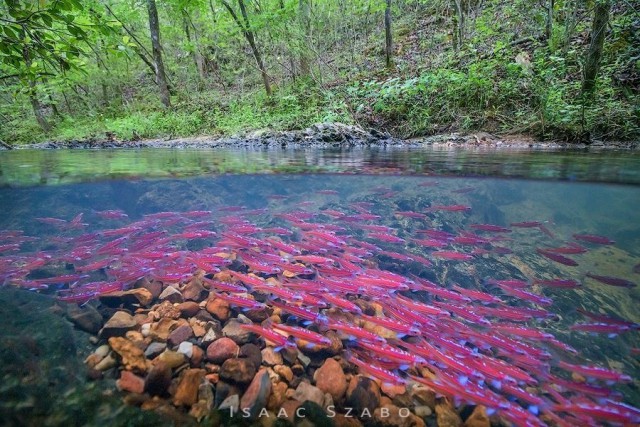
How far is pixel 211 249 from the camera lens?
372cm

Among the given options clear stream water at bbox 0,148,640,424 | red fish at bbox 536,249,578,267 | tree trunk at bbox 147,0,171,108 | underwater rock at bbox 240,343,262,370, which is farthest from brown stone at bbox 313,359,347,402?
tree trunk at bbox 147,0,171,108

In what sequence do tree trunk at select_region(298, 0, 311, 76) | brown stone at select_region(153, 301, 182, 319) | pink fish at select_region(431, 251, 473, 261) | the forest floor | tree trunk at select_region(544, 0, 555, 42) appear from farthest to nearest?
tree trunk at select_region(298, 0, 311, 76) → tree trunk at select_region(544, 0, 555, 42) → the forest floor → pink fish at select_region(431, 251, 473, 261) → brown stone at select_region(153, 301, 182, 319)

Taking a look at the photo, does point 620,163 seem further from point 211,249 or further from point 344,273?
point 211,249

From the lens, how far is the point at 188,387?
1723 millimetres

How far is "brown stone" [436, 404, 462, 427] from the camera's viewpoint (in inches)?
62.9

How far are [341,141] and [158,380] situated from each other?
11299mm

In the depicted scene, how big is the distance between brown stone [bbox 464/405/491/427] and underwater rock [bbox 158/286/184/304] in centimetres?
212

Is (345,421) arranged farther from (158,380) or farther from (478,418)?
(158,380)

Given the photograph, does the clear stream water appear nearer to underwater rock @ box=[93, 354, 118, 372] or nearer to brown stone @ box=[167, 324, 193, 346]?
underwater rock @ box=[93, 354, 118, 372]

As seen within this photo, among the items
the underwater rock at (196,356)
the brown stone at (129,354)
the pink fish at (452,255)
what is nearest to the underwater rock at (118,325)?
the brown stone at (129,354)

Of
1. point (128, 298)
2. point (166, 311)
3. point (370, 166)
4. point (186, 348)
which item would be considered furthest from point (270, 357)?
point (370, 166)

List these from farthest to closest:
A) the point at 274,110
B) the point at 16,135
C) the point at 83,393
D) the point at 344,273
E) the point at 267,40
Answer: the point at 16,135 → the point at 267,40 → the point at 274,110 → the point at 344,273 → the point at 83,393

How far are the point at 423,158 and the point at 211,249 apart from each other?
6.07 m

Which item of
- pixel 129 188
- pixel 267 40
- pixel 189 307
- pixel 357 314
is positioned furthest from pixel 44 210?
pixel 267 40
